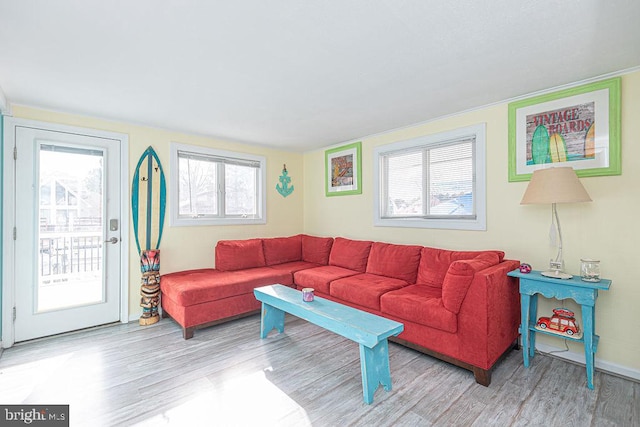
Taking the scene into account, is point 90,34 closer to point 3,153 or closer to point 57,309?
point 3,153

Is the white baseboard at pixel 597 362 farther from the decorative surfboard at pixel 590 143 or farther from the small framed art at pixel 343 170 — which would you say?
the small framed art at pixel 343 170

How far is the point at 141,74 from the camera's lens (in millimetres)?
2277

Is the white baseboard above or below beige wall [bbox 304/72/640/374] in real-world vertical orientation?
below

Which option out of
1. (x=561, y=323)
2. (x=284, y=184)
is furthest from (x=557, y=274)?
(x=284, y=184)

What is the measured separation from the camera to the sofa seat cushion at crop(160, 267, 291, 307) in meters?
3.05

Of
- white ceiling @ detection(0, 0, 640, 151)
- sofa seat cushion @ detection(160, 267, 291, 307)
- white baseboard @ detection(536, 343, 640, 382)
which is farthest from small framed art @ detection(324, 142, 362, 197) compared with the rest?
white baseboard @ detection(536, 343, 640, 382)

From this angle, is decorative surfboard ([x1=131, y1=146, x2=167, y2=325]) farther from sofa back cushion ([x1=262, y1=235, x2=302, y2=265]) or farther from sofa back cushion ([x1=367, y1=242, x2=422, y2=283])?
sofa back cushion ([x1=367, y1=242, x2=422, y2=283])

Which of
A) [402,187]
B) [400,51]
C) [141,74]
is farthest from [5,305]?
[402,187]

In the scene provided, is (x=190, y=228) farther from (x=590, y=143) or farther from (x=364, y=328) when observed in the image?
(x=590, y=143)

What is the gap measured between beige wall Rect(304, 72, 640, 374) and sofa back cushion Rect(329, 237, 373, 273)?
0.60m

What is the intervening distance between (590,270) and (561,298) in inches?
12.1

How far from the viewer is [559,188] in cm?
224

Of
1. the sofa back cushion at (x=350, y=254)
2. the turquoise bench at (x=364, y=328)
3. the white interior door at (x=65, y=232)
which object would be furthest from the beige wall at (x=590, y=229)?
the white interior door at (x=65, y=232)

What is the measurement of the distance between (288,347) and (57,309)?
2484 millimetres
